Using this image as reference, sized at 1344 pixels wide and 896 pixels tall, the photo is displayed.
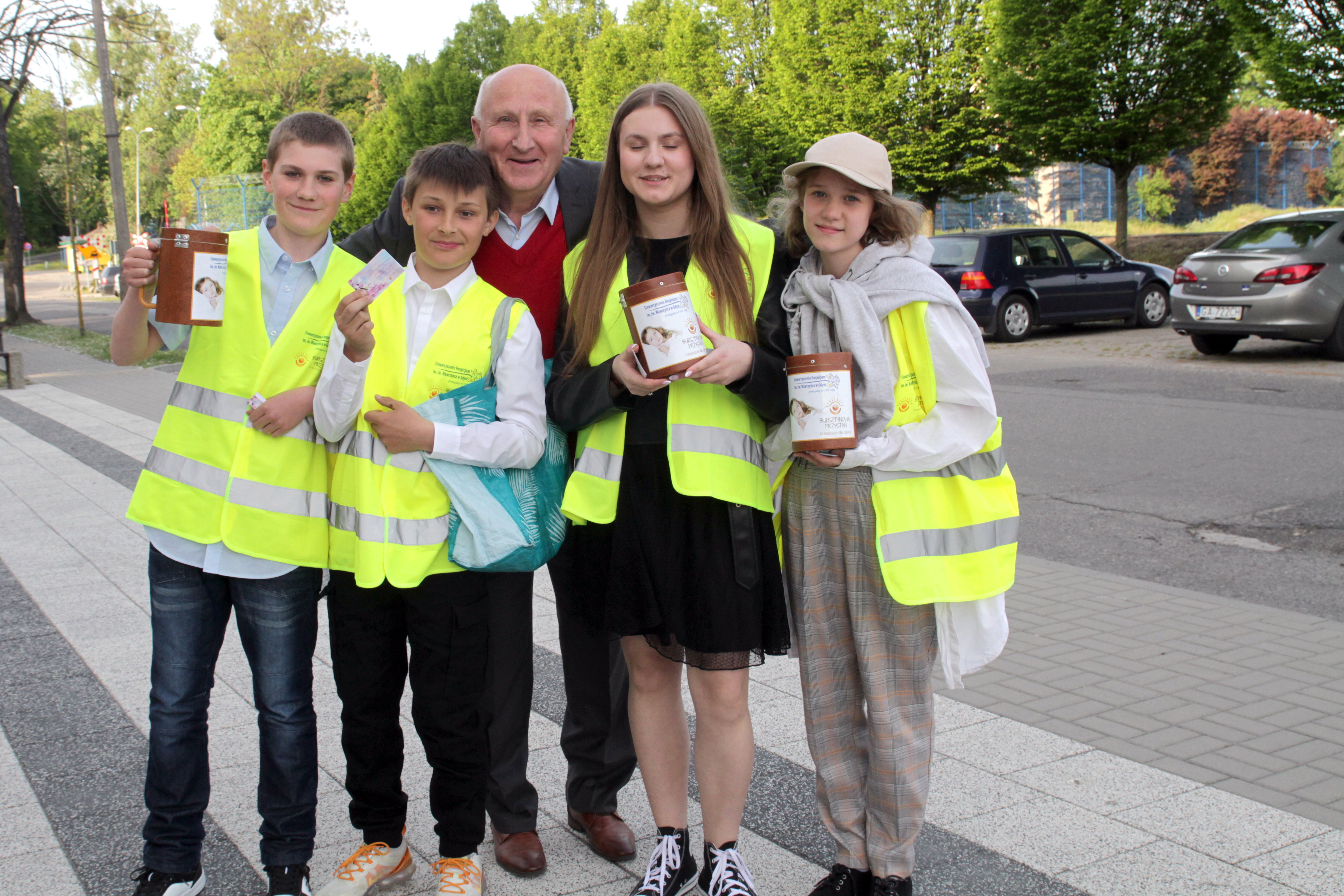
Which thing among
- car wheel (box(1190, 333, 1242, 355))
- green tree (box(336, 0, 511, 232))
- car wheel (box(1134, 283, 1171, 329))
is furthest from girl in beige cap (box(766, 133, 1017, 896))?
green tree (box(336, 0, 511, 232))

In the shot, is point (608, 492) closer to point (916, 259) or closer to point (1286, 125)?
point (916, 259)

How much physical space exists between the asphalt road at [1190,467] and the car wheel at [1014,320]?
7.07 feet

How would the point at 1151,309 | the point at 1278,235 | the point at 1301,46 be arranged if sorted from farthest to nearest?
the point at 1151,309
the point at 1301,46
the point at 1278,235

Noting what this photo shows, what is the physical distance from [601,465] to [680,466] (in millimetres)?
217

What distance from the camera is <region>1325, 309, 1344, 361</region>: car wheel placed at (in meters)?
12.6

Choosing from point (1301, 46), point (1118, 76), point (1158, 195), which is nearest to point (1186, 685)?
point (1301, 46)

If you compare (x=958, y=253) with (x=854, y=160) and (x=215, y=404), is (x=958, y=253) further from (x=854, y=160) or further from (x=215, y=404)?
(x=215, y=404)

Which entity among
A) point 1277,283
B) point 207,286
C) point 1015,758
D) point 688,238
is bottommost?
point 1015,758

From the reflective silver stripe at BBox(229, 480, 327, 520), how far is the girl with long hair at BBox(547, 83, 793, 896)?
0.59m

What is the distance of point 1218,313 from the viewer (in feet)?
42.9

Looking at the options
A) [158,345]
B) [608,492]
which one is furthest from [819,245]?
[158,345]

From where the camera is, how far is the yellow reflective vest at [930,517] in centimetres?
253

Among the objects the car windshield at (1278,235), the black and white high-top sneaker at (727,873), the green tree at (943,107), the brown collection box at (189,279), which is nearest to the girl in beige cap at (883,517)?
the black and white high-top sneaker at (727,873)

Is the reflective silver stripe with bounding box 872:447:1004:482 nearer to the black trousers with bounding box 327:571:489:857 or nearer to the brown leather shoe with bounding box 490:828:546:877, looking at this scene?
the black trousers with bounding box 327:571:489:857
